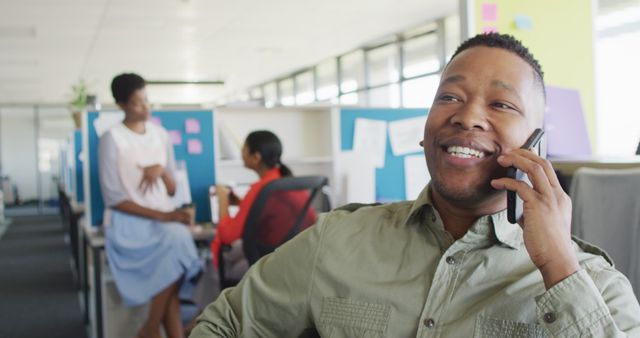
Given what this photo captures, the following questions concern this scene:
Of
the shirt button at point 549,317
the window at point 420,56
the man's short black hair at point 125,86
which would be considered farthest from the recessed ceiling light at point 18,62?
the shirt button at point 549,317

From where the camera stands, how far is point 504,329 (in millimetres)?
943

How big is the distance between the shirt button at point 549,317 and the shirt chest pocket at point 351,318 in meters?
0.26

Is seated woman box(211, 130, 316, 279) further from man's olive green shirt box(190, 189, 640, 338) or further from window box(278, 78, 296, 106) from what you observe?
window box(278, 78, 296, 106)

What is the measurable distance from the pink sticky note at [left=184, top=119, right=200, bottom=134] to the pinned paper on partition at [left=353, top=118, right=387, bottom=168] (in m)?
0.90

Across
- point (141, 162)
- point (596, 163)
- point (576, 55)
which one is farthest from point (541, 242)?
point (141, 162)

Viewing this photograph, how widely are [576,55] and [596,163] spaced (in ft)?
4.31

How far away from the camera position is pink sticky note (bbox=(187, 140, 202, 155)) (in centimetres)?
362

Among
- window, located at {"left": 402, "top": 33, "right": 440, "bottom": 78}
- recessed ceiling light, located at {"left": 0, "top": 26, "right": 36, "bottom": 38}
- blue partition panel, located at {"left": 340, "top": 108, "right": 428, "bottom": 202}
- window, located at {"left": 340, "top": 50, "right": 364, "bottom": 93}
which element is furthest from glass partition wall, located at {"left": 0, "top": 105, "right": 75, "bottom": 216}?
blue partition panel, located at {"left": 340, "top": 108, "right": 428, "bottom": 202}

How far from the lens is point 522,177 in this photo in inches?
36.9

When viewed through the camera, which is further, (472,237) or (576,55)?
(576,55)

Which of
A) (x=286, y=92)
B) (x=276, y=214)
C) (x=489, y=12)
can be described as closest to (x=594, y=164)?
(x=489, y=12)

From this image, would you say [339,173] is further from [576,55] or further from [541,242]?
[541,242]

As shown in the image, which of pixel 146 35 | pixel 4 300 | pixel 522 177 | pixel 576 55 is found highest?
pixel 146 35

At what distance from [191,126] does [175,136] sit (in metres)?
0.10
